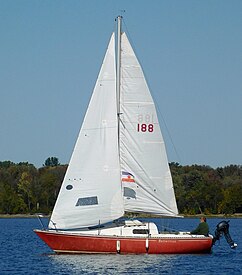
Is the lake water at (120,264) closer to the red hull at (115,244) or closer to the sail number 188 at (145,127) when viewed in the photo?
the red hull at (115,244)

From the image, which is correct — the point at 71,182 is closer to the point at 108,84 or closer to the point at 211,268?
the point at 108,84

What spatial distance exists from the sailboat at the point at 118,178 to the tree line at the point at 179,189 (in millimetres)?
78127

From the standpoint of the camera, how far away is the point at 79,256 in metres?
41.7

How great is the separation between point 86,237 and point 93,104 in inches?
262

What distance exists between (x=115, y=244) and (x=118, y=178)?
3372 millimetres

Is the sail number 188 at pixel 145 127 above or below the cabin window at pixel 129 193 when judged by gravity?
above

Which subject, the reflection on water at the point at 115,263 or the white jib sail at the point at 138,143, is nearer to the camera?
the reflection on water at the point at 115,263

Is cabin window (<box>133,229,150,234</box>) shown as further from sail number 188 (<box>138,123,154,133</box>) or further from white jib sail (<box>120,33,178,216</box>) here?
sail number 188 (<box>138,123,154,133</box>)

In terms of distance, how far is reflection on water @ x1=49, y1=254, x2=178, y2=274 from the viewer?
37219 mm

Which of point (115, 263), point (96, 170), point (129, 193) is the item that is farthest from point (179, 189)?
point (115, 263)

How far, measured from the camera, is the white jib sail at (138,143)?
141ft

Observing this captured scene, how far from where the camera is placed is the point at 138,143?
43.3 metres

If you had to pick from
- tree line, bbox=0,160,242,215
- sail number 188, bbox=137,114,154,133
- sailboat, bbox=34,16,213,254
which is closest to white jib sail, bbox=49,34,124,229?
sailboat, bbox=34,16,213,254

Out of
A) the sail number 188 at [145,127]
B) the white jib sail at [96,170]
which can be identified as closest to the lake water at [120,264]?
the white jib sail at [96,170]
